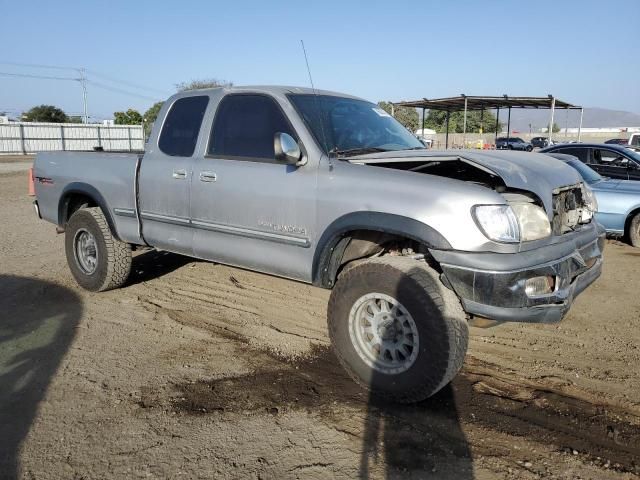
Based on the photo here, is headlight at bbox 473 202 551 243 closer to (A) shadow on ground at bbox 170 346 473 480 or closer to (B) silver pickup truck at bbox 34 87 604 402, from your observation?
(B) silver pickup truck at bbox 34 87 604 402

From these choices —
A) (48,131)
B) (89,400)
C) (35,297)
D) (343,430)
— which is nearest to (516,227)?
(343,430)

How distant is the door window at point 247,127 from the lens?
13.7ft

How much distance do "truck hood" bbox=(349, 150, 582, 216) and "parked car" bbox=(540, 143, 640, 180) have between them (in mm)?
6925

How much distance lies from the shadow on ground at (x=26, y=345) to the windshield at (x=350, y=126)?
8.52 feet

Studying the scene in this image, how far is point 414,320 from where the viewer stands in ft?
10.6

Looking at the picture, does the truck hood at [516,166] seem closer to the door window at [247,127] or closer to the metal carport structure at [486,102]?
the door window at [247,127]

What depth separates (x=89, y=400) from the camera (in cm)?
345

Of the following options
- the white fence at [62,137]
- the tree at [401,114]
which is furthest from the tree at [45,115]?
the tree at [401,114]

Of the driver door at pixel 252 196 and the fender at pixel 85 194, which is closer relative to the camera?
the driver door at pixel 252 196

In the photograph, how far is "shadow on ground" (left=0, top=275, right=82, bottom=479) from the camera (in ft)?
10.2

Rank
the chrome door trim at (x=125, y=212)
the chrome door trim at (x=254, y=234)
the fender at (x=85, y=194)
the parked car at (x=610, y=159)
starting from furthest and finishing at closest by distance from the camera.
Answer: the parked car at (x=610, y=159) < the fender at (x=85, y=194) < the chrome door trim at (x=125, y=212) < the chrome door trim at (x=254, y=234)

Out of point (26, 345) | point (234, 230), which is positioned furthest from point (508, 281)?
point (26, 345)

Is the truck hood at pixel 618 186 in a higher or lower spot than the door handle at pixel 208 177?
lower

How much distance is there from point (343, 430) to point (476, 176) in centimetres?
192
